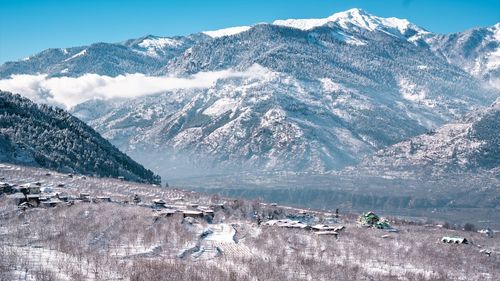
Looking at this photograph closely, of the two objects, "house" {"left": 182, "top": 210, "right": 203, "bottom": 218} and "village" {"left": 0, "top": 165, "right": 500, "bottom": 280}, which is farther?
"house" {"left": 182, "top": 210, "right": 203, "bottom": 218}

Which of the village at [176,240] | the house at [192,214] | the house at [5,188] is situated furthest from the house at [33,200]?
the house at [192,214]

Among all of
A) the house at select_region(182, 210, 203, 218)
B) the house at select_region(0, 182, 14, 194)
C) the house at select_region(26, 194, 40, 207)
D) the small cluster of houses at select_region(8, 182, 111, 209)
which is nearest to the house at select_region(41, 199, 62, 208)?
the small cluster of houses at select_region(8, 182, 111, 209)

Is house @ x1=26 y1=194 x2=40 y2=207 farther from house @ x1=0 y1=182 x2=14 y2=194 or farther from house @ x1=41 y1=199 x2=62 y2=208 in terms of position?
house @ x1=0 y1=182 x2=14 y2=194

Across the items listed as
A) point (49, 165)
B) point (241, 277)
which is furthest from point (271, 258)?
point (49, 165)

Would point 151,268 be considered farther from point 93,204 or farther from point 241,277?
point 93,204

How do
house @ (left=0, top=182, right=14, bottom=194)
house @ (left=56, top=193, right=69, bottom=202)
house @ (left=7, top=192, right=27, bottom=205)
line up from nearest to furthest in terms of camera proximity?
1. house @ (left=7, top=192, right=27, bottom=205)
2. house @ (left=56, top=193, right=69, bottom=202)
3. house @ (left=0, top=182, right=14, bottom=194)

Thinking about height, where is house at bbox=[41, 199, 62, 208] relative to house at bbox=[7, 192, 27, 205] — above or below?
below

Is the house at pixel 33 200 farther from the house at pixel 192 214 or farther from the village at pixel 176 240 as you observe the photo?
the house at pixel 192 214

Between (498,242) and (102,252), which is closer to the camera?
(102,252)

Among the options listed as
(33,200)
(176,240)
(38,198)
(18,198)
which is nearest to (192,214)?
(176,240)

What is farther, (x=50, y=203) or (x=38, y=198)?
(x=38, y=198)

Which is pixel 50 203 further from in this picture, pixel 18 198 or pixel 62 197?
pixel 62 197
